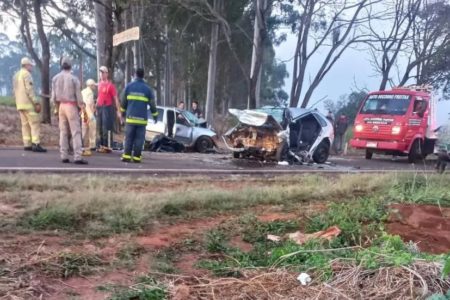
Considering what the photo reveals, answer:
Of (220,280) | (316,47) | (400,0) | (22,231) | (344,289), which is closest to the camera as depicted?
(344,289)

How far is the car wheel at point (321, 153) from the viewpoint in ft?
48.3

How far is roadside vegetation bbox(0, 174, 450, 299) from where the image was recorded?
390 cm

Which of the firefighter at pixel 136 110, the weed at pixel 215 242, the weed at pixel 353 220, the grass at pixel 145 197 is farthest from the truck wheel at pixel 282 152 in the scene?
the weed at pixel 215 242

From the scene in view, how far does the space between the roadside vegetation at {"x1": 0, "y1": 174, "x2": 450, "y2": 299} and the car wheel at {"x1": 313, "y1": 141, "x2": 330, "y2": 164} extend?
6.13 metres

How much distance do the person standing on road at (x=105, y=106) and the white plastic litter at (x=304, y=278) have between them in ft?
28.6

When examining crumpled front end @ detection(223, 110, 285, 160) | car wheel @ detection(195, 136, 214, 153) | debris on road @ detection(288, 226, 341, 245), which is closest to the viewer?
debris on road @ detection(288, 226, 341, 245)

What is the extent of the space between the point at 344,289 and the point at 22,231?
3.05 m

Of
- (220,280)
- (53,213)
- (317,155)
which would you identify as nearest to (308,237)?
(220,280)

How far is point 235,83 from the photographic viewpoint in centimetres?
4816

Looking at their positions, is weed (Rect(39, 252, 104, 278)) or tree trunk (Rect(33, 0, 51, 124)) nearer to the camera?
weed (Rect(39, 252, 104, 278))

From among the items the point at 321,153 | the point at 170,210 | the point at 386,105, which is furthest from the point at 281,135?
the point at 170,210

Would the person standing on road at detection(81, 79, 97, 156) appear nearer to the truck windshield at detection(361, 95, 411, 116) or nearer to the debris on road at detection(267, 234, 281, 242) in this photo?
the debris on road at detection(267, 234, 281, 242)

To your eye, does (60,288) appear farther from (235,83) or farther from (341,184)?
(235,83)

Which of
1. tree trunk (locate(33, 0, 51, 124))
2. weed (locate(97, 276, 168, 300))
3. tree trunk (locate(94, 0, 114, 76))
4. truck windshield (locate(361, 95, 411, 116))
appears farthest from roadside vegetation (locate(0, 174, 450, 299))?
tree trunk (locate(33, 0, 51, 124))
